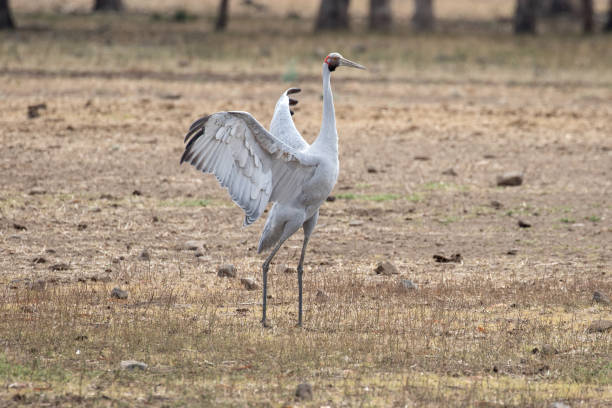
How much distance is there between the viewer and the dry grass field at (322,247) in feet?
20.6

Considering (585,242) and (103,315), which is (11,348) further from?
(585,242)

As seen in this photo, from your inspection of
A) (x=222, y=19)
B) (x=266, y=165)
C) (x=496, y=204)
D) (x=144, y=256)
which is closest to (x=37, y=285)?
(x=144, y=256)

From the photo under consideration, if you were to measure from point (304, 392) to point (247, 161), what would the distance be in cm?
216

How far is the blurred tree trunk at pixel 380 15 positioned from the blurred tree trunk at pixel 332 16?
5.12 feet

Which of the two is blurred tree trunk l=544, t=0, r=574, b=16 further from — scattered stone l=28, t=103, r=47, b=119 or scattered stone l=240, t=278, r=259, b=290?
scattered stone l=240, t=278, r=259, b=290

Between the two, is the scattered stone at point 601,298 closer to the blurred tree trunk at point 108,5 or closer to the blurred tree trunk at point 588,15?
the blurred tree trunk at point 588,15

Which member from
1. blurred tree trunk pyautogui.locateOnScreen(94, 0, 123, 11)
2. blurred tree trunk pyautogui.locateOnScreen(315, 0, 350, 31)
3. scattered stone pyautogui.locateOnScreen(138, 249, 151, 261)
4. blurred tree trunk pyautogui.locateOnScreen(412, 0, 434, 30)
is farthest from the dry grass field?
blurred tree trunk pyautogui.locateOnScreen(94, 0, 123, 11)

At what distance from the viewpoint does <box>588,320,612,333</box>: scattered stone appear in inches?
288

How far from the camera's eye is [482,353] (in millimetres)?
6777

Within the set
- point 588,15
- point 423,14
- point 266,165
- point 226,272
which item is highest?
point 266,165

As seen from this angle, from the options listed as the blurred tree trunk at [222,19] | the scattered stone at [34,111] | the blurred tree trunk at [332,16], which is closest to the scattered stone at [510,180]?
the scattered stone at [34,111]

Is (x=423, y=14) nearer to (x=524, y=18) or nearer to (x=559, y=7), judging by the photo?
(x=524, y=18)

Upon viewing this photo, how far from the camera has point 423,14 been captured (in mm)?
36656

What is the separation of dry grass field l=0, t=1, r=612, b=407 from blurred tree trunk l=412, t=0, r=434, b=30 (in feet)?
46.3
